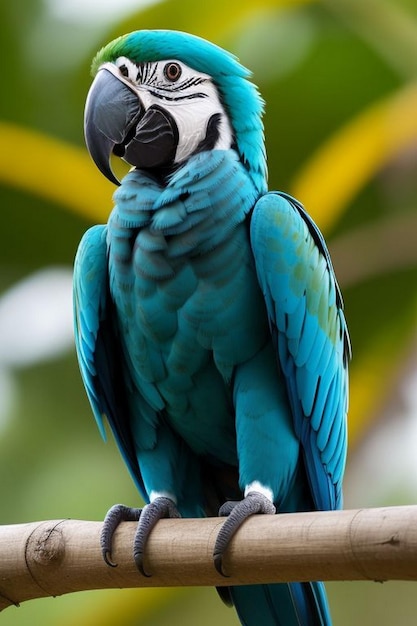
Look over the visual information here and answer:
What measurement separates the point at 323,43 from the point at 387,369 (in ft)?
3.87

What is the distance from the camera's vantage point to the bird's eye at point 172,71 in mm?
2027

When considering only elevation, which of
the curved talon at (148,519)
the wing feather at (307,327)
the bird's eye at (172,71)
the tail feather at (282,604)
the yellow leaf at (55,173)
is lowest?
the tail feather at (282,604)

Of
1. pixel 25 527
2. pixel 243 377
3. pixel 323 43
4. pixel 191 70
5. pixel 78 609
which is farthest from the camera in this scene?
pixel 323 43

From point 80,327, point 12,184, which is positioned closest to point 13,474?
point 12,184

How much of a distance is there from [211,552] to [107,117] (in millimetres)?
939

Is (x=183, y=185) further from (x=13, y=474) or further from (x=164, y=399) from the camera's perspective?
(x=13, y=474)

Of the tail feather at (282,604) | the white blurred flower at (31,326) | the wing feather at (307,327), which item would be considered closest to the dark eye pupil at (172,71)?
the wing feather at (307,327)

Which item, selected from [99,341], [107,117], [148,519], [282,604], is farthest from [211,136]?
[282,604]

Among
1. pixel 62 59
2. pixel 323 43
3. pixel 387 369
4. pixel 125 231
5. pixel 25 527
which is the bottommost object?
pixel 387 369

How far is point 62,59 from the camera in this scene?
134 inches

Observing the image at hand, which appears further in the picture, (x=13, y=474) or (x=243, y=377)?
(x=13, y=474)

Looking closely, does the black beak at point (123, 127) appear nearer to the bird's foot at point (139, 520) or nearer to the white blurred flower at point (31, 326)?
the bird's foot at point (139, 520)

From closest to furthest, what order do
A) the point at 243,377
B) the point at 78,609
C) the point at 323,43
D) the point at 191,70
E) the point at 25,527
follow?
1. the point at 25,527
2. the point at 243,377
3. the point at 191,70
4. the point at 78,609
5. the point at 323,43

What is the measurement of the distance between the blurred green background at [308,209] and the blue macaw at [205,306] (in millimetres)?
1049
